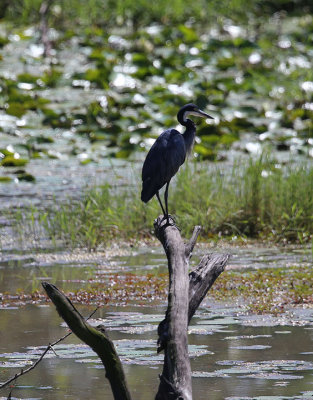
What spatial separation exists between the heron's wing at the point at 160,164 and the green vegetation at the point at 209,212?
8.25 feet

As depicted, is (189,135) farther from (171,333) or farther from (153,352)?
(171,333)

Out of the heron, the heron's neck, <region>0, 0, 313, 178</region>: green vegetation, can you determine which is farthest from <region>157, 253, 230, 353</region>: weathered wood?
<region>0, 0, 313, 178</region>: green vegetation

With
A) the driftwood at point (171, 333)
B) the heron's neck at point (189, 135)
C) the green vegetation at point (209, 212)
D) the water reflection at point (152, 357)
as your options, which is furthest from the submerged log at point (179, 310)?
the green vegetation at point (209, 212)

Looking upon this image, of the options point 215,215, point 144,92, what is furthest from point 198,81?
point 215,215

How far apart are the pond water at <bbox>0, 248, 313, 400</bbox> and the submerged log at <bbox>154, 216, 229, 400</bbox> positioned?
0.53 metres

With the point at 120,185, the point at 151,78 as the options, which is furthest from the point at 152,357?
the point at 151,78

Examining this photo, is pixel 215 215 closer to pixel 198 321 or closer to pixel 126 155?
pixel 126 155

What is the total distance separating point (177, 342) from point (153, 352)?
142cm

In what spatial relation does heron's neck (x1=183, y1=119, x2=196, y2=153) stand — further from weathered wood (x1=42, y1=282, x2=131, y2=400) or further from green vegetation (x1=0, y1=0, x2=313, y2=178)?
green vegetation (x1=0, y1=0, x2=313, y2=178)

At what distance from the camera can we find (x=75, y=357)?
17.1ft

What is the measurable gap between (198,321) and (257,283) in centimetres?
114

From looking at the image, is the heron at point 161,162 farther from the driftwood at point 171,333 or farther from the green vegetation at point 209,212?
the green vegetation at point 209,212

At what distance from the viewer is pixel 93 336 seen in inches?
143

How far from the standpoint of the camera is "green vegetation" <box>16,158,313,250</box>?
8875 mm
